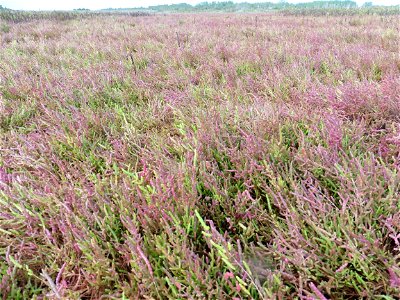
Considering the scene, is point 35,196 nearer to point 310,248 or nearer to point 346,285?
point 310,248

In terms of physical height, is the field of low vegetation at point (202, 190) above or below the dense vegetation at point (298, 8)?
below

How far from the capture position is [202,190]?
5.73ft

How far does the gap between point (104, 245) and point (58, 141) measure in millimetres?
1362

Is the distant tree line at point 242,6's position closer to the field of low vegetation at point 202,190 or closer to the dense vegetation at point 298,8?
the dense vegetation at point 298,8

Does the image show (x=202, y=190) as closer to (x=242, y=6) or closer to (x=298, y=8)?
(x=298, y=8)

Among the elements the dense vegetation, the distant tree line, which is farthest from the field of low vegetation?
the distant tree line

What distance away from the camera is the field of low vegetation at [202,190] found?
1188 millimetres

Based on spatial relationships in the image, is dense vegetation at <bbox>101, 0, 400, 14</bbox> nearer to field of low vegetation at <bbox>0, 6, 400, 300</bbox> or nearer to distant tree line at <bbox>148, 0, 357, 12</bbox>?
distant tree line at <bbox>148, 0, 357, 12</bbox>

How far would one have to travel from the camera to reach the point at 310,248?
132 cm

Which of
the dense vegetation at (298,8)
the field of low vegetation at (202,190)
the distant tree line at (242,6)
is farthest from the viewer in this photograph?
the distant tree line at (242,6)

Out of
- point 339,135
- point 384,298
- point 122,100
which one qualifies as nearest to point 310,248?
point 384,298

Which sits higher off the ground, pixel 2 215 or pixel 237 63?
pixel 237 63

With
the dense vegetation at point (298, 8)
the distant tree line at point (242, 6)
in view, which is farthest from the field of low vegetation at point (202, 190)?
the distant tree line at point (242, 6)

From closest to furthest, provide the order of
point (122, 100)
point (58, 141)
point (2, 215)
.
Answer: point (2, 215)
point (58, 141)
point (122, 100)
